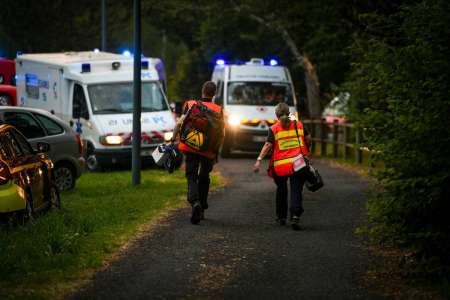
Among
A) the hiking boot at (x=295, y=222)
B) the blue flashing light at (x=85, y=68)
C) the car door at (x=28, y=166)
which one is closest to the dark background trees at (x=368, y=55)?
the hiking boot at (x=295, y=222)

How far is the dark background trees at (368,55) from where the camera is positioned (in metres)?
8.70

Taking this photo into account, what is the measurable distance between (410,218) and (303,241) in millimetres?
2627

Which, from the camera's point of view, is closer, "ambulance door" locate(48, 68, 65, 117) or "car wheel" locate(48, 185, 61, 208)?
"car wheel" locate(48, 185, 61, 208)

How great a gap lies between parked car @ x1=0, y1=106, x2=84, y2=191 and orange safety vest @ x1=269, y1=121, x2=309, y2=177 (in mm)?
5469

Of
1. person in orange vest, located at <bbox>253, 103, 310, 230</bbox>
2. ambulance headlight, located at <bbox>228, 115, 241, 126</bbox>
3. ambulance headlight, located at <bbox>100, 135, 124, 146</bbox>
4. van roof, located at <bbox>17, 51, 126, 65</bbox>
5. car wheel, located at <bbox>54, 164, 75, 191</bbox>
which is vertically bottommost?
car wheel, located at <bbox>54, 164, 75, 191</bbox>

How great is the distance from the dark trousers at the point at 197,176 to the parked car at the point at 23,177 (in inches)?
73.3

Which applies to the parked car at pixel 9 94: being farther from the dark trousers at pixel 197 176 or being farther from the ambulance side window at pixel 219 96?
the dark trousers at pixel 197 176

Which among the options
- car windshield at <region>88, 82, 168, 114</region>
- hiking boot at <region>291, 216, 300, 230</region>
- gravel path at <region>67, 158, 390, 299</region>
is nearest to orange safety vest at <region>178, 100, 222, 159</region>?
gravel path at <region>67, 158, 390, 299</region>

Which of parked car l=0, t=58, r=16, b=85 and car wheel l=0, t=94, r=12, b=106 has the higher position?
parked car l=0, t=58, r=16, b=85

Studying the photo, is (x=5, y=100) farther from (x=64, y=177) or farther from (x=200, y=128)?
(x=200, y=128)

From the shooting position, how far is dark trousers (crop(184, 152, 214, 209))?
1290 centimetres

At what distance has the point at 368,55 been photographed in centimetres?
1027

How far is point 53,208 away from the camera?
557 inches

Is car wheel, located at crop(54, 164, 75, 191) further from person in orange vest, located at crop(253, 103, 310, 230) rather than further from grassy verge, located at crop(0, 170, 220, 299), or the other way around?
person in orange vest, located at crop(253, 103, 310, 230)
